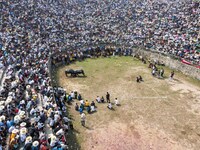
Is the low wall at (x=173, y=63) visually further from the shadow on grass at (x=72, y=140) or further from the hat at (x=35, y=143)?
the hat at (x=35, y=143)

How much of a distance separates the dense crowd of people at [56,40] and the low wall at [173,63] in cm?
141

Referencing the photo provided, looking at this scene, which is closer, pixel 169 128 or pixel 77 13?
pixel 169 128

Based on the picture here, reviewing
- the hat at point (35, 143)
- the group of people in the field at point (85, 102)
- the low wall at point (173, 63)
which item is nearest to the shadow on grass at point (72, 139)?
the group of people in the field at point (85, 102)

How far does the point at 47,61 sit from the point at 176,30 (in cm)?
2550

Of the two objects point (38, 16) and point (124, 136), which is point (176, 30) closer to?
point (38, 16)

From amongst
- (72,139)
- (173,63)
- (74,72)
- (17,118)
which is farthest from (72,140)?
(173,63)

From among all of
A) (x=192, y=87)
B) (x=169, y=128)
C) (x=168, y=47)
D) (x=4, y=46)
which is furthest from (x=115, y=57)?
(x=169, y=128)

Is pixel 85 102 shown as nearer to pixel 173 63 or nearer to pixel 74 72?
pixel 74 72

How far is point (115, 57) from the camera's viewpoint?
4397 cm

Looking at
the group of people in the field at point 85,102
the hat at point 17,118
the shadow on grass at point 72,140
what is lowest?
the shadow on grass at point 72,140

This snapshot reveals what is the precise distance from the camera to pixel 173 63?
39.5 m

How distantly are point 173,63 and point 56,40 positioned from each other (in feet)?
64.0

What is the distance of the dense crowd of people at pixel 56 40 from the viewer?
70.9ft

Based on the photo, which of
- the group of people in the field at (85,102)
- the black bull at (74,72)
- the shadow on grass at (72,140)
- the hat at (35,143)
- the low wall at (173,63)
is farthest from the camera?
the low wall at (173,63)
